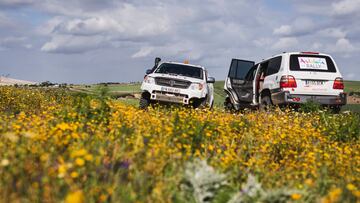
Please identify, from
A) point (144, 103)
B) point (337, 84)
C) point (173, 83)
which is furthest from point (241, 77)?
point (144, 103)

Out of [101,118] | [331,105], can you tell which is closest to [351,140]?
[101,118]

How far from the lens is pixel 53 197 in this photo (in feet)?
11.6

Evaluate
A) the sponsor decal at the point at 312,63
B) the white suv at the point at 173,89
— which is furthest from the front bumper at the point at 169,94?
the sponsor decal at the point at 312,63

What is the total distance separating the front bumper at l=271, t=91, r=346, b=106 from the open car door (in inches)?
81.1

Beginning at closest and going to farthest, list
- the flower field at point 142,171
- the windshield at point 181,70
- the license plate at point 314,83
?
the flower field at point 142,171 → the license plate at point 314,83 → the windshield at point 181,70

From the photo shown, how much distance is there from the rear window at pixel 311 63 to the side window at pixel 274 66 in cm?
49

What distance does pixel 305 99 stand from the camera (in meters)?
13.5

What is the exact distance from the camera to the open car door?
16002 millimetres

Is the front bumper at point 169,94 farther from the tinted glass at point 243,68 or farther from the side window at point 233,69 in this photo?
the tinted glass at point 243,68

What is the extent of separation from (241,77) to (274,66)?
2021mm

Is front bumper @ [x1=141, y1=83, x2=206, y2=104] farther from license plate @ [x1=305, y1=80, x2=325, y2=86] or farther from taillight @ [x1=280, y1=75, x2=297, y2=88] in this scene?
license plate @ [x1=305, y1=80, x2=325, y2=86]

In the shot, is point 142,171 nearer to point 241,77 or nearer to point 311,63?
point 311,63

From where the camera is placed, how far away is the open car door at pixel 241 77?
16.0 m

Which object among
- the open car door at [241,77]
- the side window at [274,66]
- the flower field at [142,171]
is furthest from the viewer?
the open car door at [241,77]
